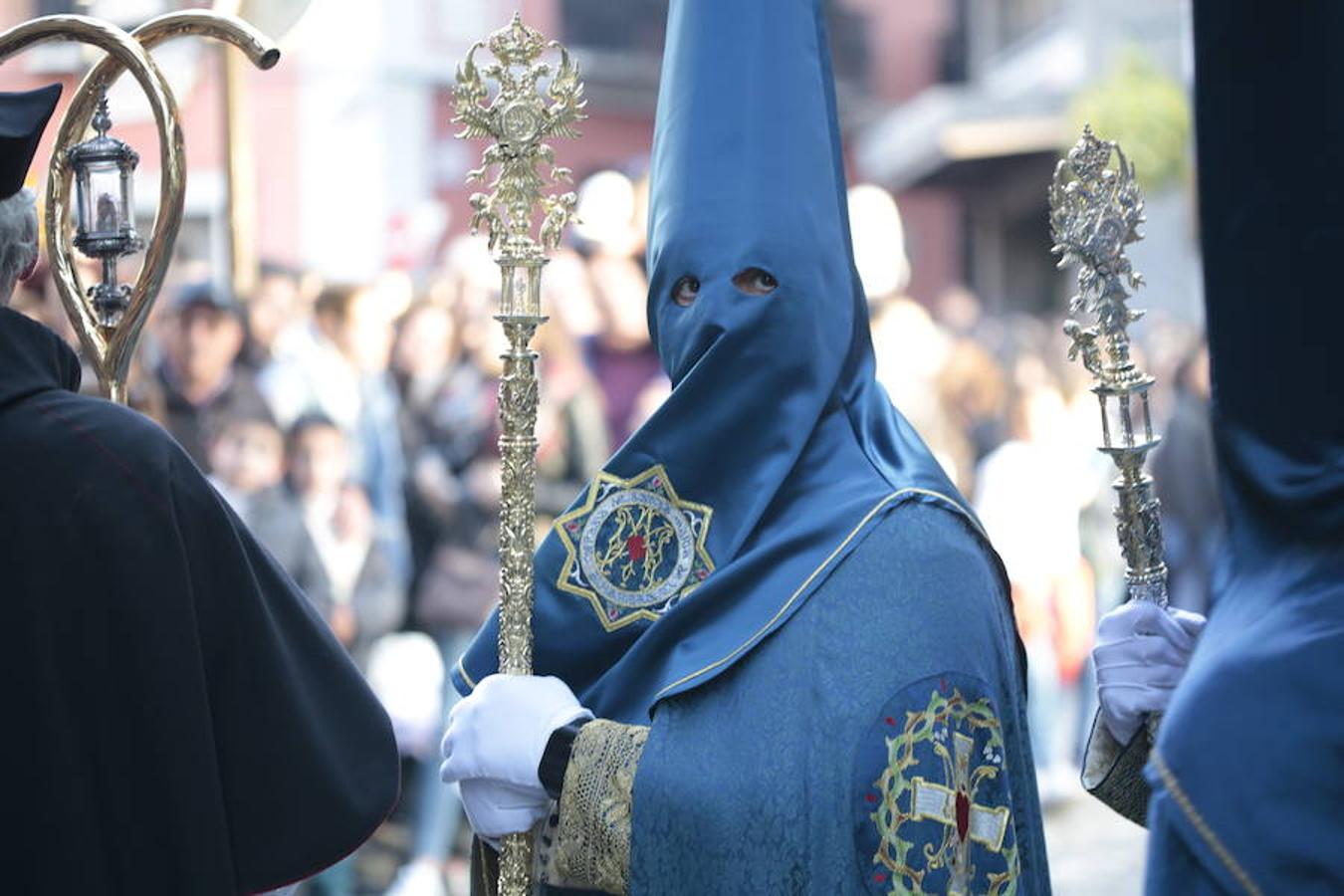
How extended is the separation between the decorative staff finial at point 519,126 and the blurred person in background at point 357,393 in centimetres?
379

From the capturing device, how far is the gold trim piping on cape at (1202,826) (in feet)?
7.97

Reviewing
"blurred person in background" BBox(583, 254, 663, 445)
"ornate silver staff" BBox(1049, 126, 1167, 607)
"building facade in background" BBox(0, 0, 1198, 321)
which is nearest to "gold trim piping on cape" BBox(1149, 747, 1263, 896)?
"ornate silver staff" BBox(1049, 126, 1167, 607)

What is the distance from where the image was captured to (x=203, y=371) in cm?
737

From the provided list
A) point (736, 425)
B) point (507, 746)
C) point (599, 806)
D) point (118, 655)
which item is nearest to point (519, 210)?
point (736, 425)

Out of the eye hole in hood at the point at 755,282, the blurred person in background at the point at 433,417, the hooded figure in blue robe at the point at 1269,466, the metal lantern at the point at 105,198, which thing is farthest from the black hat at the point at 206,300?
the hooded figure in blue robe at the point at 1269,466

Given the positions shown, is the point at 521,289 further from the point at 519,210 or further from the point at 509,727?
the point at 509,727

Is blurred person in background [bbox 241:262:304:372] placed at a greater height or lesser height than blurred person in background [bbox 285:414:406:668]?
greater

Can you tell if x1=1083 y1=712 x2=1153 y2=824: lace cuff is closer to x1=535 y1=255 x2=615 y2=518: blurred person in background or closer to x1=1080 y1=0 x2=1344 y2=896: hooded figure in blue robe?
x1=1080 y1=0 x2=1344 y2=896: hooded figure in blue robe

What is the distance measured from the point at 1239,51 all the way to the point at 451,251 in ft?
27.1

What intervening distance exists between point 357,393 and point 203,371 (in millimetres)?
836

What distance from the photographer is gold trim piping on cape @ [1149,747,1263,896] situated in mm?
2428

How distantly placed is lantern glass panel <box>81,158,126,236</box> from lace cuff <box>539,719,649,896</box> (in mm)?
1205

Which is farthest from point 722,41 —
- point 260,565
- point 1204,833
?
point 1204,833

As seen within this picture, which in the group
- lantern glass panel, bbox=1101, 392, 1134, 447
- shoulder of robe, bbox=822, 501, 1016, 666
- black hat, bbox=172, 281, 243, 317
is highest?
black hat, bbox=172, 281, 243, 317
